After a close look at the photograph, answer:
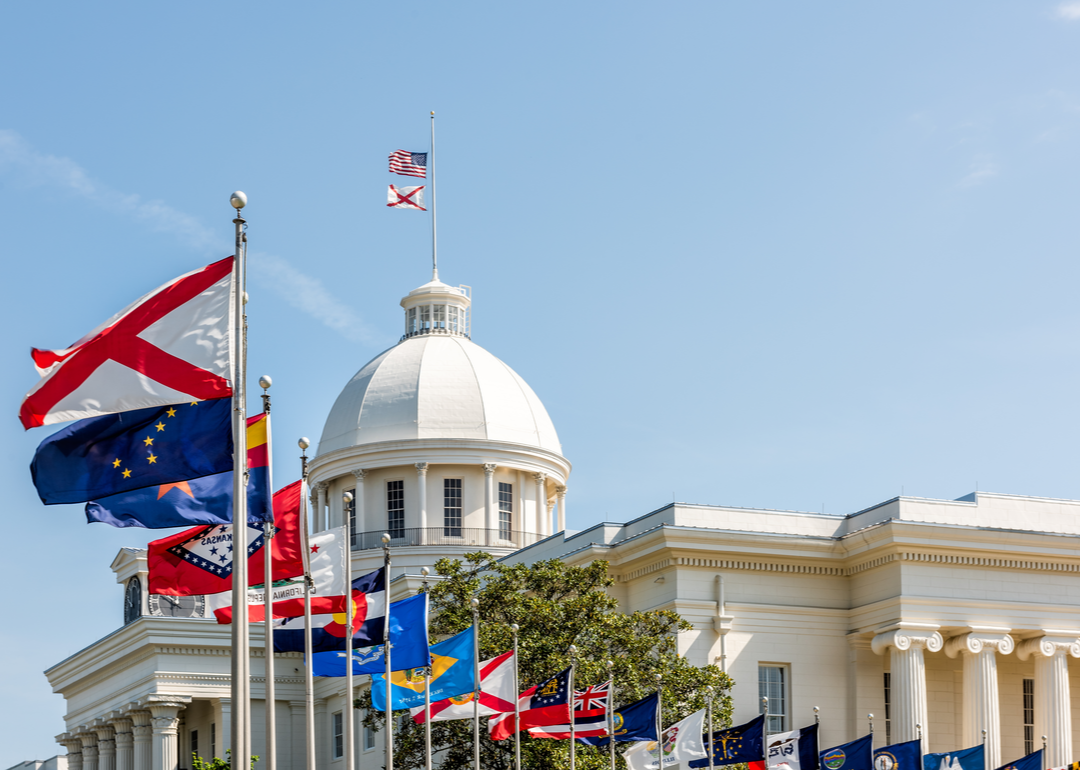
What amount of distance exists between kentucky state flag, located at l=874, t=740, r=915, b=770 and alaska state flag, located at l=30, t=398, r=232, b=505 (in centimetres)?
1787

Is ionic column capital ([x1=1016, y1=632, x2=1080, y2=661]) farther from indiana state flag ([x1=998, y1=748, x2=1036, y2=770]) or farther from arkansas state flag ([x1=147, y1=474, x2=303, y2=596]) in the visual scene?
arkansas state flag ([x1=147, y1=474, x2=303, y2=596])

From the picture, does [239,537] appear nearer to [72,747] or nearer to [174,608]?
[174,608]

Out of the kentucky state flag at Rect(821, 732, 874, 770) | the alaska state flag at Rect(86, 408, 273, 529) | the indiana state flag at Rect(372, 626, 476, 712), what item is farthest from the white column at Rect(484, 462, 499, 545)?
the alaska state flag at Rect(86, 408, 273, 529)

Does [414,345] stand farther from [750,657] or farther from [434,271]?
[750,657]

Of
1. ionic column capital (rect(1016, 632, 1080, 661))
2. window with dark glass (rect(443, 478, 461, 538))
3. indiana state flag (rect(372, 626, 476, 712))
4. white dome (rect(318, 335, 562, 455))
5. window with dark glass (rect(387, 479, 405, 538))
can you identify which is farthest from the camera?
white dome (rect(318, 335, 562, 455))

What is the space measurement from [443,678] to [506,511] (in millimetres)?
35755

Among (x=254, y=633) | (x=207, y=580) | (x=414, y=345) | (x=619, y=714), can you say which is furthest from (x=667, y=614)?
(x=414, y=345)

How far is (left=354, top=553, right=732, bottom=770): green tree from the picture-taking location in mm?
37438

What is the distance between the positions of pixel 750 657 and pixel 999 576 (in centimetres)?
725

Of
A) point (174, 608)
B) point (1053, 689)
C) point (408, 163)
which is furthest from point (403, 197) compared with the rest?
point (1053, 689)

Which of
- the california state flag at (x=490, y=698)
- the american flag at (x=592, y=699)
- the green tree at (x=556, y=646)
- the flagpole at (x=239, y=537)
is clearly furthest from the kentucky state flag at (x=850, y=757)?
the flagpole at (x=239, y=537)

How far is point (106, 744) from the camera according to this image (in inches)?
2682

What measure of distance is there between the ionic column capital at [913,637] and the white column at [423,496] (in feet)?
80.0

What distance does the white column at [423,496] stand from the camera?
64000 mm
